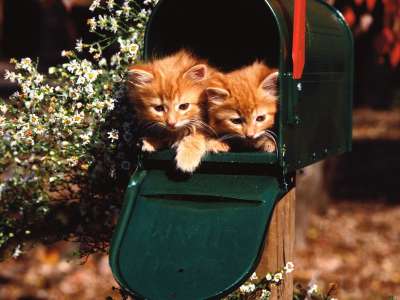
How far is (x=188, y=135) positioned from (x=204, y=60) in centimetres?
51

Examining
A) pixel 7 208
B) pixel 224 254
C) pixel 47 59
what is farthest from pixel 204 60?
pixel 47 59

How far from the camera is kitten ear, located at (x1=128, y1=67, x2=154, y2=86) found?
10.5 feet

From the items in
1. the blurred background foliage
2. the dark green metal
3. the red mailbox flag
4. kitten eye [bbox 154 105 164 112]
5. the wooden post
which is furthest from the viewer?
the blurred background foliage

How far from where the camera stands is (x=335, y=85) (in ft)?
12.0

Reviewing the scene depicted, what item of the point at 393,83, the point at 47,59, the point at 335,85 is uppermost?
the point at 335,85

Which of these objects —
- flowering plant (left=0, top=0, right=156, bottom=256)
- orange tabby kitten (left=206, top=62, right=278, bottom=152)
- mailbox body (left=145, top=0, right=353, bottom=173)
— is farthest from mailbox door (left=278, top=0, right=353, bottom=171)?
flowering plant (left=0, top=0, right=156, bottom=256)

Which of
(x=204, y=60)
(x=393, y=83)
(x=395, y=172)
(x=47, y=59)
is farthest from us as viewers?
(x=393, y=83)

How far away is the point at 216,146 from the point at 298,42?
1.70 feet

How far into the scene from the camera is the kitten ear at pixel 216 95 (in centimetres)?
312

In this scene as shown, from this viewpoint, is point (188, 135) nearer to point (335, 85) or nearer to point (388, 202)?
point (335, 85)

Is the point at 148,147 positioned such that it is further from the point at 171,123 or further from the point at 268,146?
the point at 268,146

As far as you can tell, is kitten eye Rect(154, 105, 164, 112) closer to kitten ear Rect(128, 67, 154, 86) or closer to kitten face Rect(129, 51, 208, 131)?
kitten face Rect(129, 51, 208, 131)

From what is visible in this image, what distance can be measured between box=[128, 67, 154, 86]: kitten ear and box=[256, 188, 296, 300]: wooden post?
75 centimetres

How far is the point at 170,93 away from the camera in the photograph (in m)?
3.18
